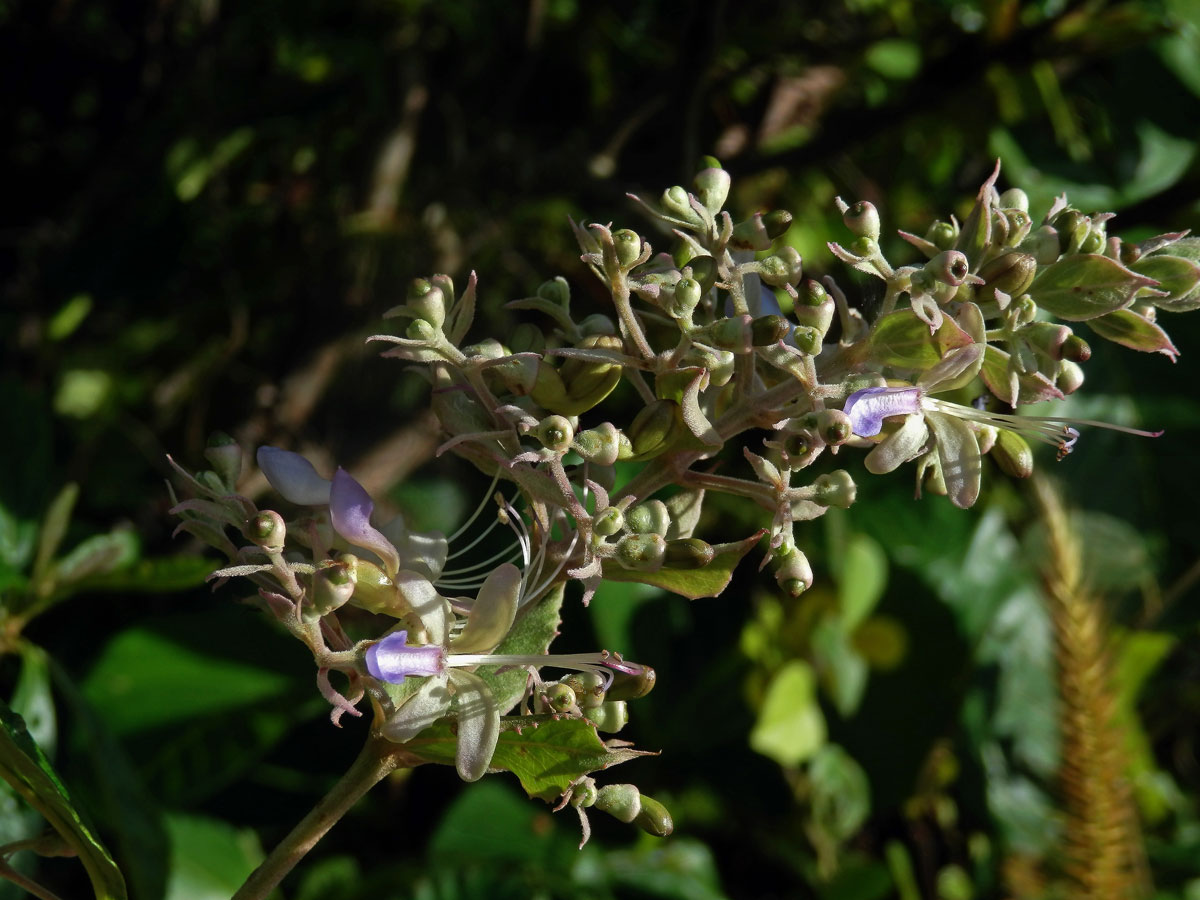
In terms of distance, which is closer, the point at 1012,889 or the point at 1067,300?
the point at 1067,300

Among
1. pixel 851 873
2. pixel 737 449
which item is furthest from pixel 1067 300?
pixel 851 873

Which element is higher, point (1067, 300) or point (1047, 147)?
point (1067, 300)

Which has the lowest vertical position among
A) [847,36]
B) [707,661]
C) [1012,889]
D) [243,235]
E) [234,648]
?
[1012,889]

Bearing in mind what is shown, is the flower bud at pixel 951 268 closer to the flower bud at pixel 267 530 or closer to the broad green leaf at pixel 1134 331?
the broad green leaf at pixel 1134 331

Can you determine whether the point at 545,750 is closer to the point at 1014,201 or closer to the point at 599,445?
the point at 599,445

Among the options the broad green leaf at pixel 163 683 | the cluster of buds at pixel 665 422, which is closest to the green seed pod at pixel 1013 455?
the cluster of buds at pixel 665 422

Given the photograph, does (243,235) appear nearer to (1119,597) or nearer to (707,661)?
(707,661)

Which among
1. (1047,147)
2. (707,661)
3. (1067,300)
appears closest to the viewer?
(1067,300)
